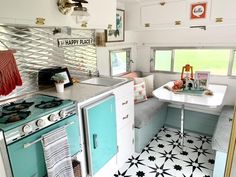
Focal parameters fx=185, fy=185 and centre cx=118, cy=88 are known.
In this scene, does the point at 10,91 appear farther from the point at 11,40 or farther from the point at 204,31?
the point at 204,31

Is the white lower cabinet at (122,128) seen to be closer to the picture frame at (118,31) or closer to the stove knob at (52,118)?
the stove knob at (52,118)

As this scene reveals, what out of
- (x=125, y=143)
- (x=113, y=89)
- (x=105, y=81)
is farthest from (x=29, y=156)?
(x=105, y=81)

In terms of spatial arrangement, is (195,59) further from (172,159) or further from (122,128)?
(122,128)

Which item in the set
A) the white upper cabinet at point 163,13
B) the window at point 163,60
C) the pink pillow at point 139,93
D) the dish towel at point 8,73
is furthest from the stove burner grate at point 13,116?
the window at point 163,60

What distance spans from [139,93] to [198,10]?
4.89ft

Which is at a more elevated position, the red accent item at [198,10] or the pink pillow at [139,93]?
the red accent item at [198,10]

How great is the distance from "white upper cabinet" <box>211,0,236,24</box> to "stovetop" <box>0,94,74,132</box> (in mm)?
2082

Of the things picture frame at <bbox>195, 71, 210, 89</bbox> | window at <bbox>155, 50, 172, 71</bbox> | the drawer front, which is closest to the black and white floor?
the drawer front

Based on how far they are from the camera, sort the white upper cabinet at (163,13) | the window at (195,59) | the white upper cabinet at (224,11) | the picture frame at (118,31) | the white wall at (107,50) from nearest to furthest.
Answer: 1. the white upper cabinet at (224,11)
2. the white upper cabinet at (163,13)
3. the white wall at (107,50)
4. the picture frame at (118,31)
5. the window at (195,59)

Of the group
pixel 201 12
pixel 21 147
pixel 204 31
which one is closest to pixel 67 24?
pixel 21 147

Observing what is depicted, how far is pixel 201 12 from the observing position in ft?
7.80

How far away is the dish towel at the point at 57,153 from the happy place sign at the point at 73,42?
113cm

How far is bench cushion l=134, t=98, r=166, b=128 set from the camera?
8.47 feet

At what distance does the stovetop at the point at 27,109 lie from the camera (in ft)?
3.95
